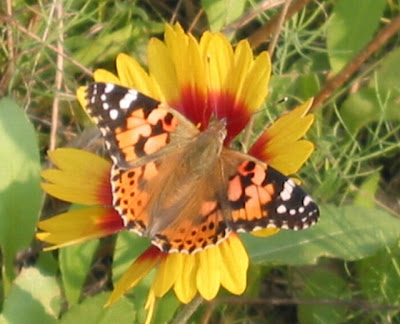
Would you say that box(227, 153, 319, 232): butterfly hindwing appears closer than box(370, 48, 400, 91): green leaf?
Yes

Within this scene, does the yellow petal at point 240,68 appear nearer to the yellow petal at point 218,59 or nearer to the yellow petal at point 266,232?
the yellow petal at point 218,59

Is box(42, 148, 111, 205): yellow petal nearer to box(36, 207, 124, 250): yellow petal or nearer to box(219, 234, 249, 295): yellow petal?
box(36, 207, 124, 250): yellow petal

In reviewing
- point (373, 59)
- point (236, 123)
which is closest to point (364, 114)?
point (373, 59)

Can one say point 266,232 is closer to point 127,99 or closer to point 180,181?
point 180,181

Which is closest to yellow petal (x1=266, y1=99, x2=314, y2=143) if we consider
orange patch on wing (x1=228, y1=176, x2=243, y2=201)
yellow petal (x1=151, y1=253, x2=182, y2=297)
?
orange patch on wing (x1=228, y1=176, x2=243, y2=201)

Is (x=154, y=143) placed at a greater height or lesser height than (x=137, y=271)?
greater

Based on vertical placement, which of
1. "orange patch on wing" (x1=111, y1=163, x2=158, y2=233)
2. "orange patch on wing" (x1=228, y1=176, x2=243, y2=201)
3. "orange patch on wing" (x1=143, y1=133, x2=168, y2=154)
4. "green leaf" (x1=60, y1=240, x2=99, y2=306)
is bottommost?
"green leaf" (x1=60, y1=240, x2=99, y2=306)

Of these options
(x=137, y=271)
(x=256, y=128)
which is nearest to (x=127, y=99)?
(x=137, y=271)
